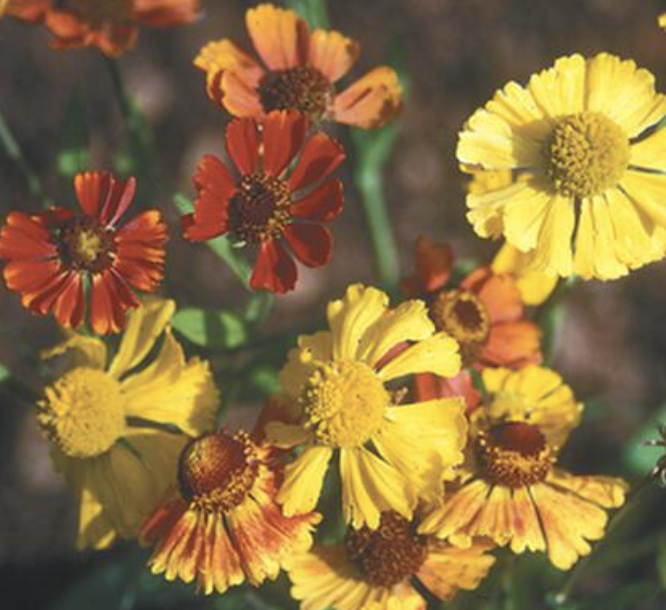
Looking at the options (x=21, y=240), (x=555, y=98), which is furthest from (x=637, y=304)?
(x=21, y=240)

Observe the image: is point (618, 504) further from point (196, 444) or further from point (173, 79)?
point (173, 79)

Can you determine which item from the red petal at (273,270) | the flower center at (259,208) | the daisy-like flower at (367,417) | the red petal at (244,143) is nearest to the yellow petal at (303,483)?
the daisy-like flower at (367,417)

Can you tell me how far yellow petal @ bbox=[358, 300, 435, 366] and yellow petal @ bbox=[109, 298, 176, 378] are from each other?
0.31m

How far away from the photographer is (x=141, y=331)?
5.87 feet

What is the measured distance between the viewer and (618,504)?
5.32 feet

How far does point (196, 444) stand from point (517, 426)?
48 centimetres

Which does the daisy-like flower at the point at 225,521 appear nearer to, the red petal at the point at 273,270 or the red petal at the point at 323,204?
the red petal at the point at 273,270

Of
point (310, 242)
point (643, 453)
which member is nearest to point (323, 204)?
point (310, 242)

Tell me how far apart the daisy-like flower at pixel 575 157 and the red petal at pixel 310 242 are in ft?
0.75

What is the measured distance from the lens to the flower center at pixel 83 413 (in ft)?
5.67

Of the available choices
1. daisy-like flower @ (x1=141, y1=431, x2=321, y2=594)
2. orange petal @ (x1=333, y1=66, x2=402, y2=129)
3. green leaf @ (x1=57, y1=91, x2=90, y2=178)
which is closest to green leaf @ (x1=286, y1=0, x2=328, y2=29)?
orange petal @ (x1=333, y1=66, x2=402, y2=129)

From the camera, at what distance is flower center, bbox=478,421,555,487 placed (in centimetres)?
165

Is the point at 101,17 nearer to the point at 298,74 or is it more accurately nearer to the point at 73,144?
the point at 73,144

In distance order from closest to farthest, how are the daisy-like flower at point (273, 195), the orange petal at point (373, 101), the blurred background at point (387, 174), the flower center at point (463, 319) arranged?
the daisy-like flower at point (273, 195) < the flower center at point (463, 319) < the orange petal at point (373, 101) < the blurred background at point (387, 174)
